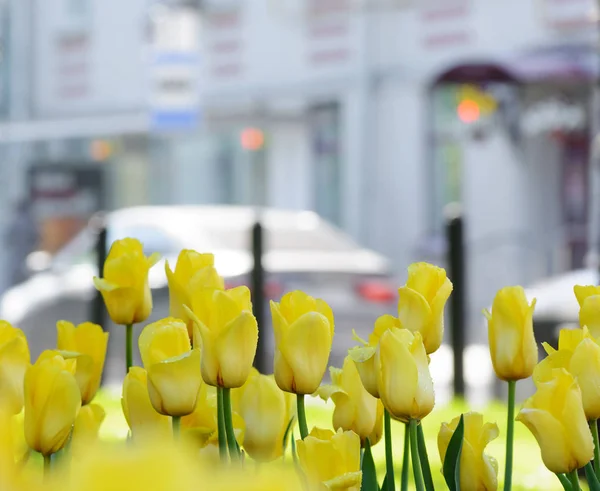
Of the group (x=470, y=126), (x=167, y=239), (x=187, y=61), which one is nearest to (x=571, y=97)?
(x=470, y=126)

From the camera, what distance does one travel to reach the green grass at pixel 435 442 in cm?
283

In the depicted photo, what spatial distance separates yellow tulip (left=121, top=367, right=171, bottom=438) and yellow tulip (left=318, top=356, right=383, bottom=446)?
0.17 metres

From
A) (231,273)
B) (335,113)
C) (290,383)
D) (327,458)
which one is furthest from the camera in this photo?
(335,113)

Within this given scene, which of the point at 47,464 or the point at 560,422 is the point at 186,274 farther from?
the point at 560,422

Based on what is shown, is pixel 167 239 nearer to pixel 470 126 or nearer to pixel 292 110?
pixel 470 126

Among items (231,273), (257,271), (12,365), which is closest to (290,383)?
(12,365)

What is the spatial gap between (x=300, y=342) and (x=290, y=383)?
5cm

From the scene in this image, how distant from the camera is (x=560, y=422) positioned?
1.17 m

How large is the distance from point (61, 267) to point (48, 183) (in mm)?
9291

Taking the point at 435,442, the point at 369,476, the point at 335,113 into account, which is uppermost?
the point at 335,113

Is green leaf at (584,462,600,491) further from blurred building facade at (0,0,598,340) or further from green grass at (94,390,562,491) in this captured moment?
blurred building facade at (0,0,598,340)

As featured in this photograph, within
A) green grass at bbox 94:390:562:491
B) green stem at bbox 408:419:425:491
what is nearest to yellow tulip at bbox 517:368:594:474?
green stem at bbox 408:419:425:491

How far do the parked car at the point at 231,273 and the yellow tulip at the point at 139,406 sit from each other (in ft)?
22.6

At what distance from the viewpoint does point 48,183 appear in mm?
18547
